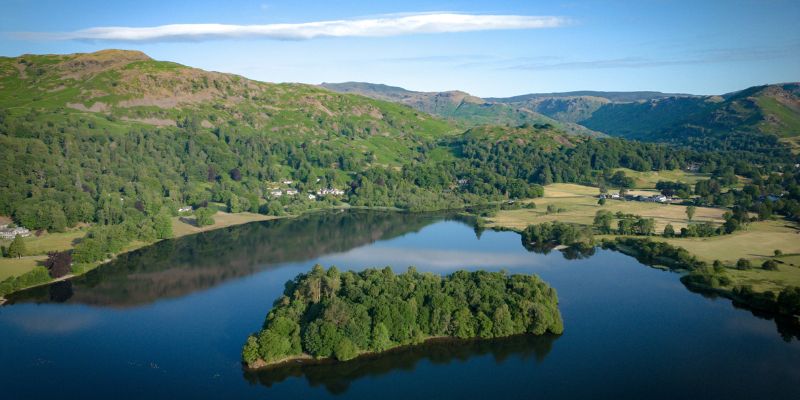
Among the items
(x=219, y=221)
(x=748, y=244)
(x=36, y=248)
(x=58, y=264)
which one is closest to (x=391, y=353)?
(x=58, y=264)

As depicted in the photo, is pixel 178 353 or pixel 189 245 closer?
pixel 178 353

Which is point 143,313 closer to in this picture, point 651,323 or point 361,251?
point 361,251

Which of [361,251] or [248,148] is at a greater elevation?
[248,148]

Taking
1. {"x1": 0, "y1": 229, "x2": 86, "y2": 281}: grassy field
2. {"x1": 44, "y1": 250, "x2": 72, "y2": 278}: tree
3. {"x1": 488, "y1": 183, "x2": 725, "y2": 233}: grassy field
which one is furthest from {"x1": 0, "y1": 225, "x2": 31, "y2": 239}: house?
{"x1": 488, "y1": 183, "x2": 725, "y2": 233}: grassy field

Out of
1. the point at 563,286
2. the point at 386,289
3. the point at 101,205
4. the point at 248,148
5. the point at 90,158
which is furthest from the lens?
the point at 248,148

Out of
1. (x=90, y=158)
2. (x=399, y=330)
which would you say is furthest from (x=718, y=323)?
(x=90, y=158)

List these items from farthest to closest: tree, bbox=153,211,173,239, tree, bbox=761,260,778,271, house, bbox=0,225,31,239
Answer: tree, bbox=153,211,173,239
house, bbox=0,225,31,239
tree, bbox=761,260,778,271

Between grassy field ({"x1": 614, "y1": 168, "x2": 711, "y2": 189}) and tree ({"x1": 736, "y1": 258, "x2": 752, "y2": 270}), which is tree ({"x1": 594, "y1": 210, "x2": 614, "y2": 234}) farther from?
grassy field ({"x1": 614, "y1": 168, "x2": 711, "y2": 189})
